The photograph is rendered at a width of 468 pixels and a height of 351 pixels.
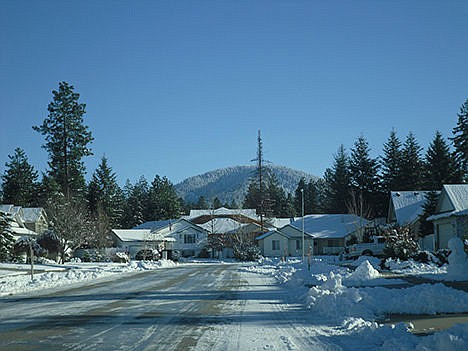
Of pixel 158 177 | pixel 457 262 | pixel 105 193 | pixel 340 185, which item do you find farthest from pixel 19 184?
pixel 457 262

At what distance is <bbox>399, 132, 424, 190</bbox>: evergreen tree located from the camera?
7688 cm

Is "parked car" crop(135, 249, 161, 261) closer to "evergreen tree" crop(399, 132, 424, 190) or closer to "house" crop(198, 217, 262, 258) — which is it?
"house" crop(198, 217, 262, 258)

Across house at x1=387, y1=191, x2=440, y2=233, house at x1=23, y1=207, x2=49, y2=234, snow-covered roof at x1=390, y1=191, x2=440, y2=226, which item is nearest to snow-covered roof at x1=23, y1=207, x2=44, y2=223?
house at x1=23, y1=207, x2=49, y2=234

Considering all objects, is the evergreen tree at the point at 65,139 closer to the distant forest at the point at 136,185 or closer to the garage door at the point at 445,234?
the distant forest at the point at 136,185

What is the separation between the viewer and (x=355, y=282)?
20.6m

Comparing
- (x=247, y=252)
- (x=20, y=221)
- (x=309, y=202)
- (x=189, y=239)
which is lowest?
(x=247, y=252)

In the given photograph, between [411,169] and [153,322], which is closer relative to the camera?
[153,322]

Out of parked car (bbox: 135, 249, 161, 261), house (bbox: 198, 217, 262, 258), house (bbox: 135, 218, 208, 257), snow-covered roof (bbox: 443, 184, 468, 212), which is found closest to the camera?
snow-covered roof (bbox: 443, 184, 468, 212)

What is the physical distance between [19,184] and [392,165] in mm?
56737

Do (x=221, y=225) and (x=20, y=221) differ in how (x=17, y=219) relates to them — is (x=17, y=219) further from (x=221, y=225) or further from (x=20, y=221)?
(x=221, y=225)

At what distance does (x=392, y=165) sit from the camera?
81.7 metres

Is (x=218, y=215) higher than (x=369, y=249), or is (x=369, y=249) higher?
(x=218, y=215)

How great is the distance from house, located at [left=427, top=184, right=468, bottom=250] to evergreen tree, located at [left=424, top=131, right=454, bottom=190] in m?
28.3

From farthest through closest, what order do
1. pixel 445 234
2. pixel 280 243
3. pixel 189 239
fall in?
pixel 189 239
pixel 280 243
pixel 445 234
